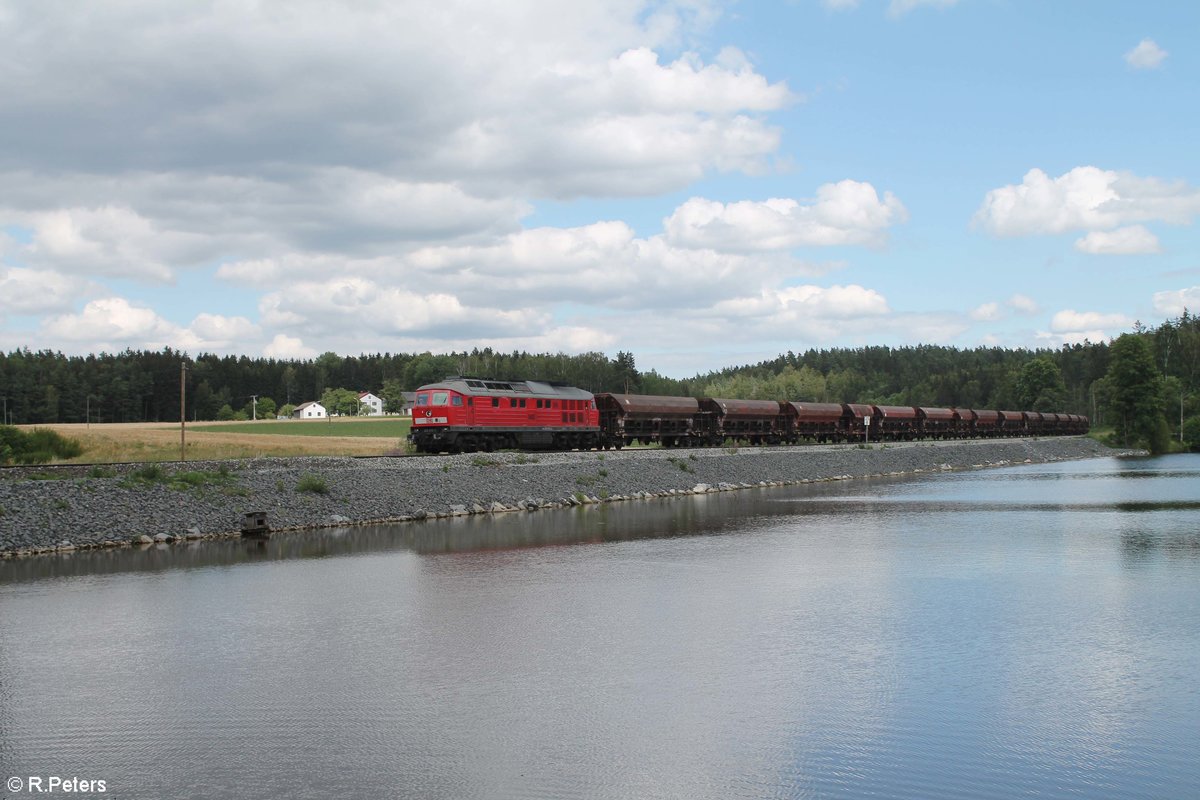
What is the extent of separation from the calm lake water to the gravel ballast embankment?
215 centimetres

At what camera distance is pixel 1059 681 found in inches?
556

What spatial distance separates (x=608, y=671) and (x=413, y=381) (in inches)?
6133

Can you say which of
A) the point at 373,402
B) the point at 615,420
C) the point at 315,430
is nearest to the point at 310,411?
the point at 373,402

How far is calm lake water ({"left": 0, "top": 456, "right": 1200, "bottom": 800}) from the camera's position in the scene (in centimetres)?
1070

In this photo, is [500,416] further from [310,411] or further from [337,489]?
[310,411]

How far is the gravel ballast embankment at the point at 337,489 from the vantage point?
92.4 ft

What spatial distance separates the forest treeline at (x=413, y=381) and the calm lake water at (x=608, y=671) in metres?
92.6

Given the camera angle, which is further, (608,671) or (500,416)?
(500,416)

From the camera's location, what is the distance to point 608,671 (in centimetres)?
1467

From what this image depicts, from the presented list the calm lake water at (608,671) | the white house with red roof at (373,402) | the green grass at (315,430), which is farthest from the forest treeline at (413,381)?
the calm lake water at (608,671)

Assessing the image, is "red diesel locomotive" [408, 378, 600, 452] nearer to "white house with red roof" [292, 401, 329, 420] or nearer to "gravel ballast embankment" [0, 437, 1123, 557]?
"gravel ballast embankment" [0, 437, 1123, 557]

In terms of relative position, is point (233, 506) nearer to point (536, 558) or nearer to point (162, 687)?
point (536, 558)

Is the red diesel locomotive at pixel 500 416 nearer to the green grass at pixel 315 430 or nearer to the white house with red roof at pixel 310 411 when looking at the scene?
the green grass at pixel 315 430

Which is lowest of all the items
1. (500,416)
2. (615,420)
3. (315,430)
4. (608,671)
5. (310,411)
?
(608,671)
